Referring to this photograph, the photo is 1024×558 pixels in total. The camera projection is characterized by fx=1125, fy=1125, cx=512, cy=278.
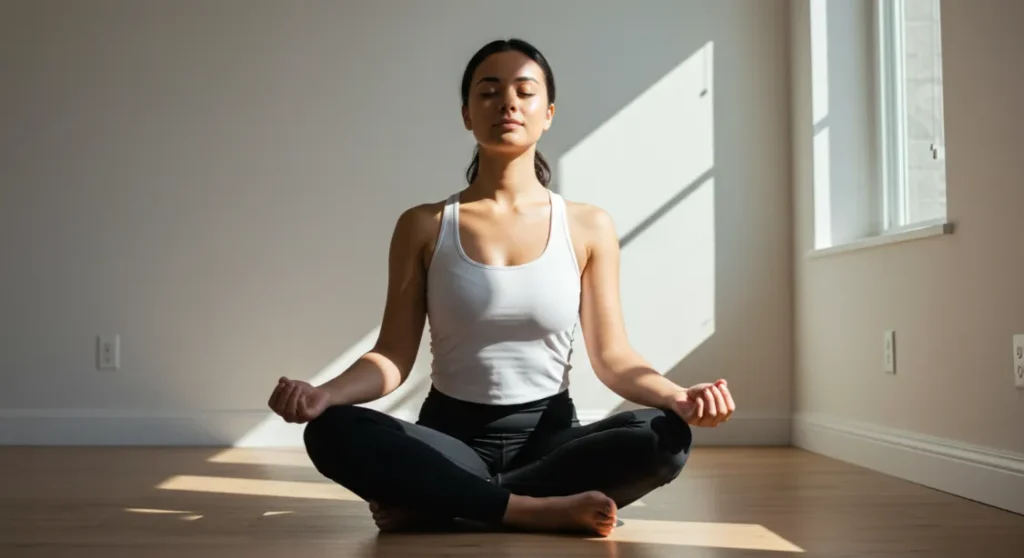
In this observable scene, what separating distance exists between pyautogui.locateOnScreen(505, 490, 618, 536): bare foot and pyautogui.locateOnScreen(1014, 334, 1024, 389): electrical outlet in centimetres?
106

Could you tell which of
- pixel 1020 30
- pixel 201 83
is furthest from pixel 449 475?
pixel 201 83

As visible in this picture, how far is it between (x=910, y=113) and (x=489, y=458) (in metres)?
2.06

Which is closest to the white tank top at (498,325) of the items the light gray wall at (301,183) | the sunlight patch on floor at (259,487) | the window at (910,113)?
the sunlight patch on floor at (259,487)

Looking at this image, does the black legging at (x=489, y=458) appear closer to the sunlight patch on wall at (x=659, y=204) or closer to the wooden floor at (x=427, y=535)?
the wooden floor at (x=427, y=535)

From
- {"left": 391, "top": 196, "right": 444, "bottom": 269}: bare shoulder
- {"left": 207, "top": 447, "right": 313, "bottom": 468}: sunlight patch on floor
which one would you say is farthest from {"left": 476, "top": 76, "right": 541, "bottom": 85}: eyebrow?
{"left": 207, "top": 447, "right": 313, "bottom": 468}: sunlight patch on floor

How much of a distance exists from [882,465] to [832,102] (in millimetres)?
1304

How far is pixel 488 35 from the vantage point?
4254mm

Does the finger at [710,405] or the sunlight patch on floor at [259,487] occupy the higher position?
the finger at [710,405]

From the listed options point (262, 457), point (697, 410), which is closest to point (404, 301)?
point (697, 410)

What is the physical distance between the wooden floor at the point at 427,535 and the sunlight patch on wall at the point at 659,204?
807mm

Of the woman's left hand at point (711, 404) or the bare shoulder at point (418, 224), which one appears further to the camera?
the bare shoulder at point (418, 224)

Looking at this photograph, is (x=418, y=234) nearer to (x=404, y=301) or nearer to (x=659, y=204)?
(x=404, y=301)

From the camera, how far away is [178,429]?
4.14 meters

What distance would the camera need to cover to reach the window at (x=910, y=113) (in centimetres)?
331
